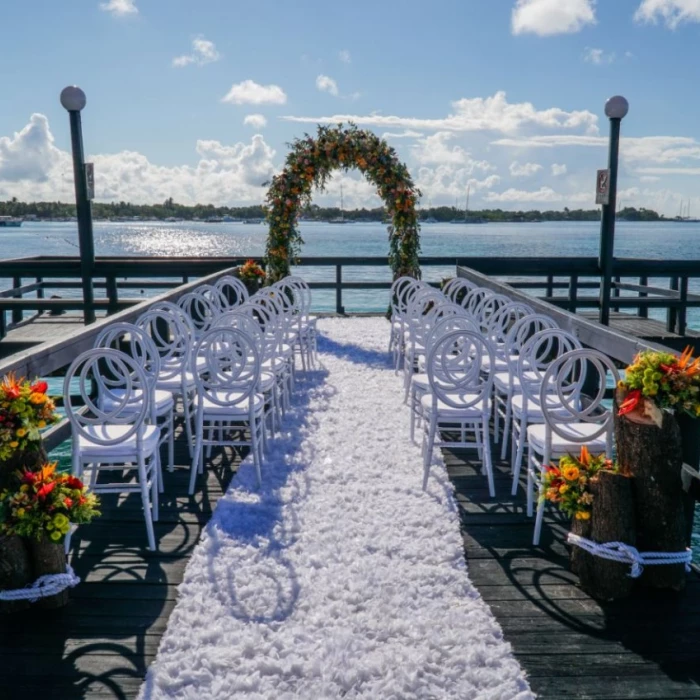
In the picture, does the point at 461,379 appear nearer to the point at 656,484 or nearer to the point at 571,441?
the point at 571,441

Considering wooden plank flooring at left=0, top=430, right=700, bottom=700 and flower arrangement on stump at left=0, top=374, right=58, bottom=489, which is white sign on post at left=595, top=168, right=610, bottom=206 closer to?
wooden plank flooring at left=0, top=430, right=700, bottom=700

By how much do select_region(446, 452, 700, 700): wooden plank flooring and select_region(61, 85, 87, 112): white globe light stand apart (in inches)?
232

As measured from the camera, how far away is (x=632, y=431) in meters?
3.21

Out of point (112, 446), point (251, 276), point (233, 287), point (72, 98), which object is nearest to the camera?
point (112, 446)

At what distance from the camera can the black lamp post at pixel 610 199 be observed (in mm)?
7793

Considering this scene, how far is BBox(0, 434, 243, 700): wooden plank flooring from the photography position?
8.83 feet

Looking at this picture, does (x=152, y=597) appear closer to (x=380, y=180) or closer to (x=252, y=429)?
(x=252, y=429)

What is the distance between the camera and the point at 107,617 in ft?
10.3

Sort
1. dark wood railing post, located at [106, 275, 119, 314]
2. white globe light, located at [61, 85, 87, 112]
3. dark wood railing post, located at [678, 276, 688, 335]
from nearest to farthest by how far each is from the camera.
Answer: white globe light, located at [61, 85, 87, 112]
dark wood railing post, located at [106, 275, 119, 314]
dark wood railing post, located at [678, 276, 688, 335]

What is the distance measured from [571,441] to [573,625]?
1.04m

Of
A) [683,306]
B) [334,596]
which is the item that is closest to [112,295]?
[334,596]

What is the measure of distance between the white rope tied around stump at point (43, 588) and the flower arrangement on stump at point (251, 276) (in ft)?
21.7

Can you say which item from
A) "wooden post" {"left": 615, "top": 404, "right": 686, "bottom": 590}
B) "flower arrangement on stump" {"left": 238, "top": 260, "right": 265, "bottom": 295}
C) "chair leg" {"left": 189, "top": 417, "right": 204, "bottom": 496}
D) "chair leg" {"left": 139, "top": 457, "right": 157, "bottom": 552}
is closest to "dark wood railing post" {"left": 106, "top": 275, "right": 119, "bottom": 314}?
"flower arrangement on stump" {"left": 238, "top": 260, "right": 265, "bottom": 295}

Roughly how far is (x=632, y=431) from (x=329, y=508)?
179cm
